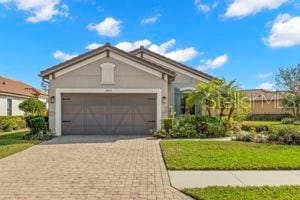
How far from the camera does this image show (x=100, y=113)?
20172 millimetres

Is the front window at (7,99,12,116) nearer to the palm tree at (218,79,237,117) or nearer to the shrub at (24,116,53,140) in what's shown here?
the shrub at (24,116,53,140)

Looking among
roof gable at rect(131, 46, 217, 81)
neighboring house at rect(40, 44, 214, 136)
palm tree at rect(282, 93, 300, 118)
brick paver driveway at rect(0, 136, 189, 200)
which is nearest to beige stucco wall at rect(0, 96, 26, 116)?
neighboring house at rect(40, 44, 214, 136)

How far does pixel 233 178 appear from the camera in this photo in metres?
8.62

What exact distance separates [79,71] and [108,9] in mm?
3691

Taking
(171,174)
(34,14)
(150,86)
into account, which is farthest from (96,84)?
(171,174)

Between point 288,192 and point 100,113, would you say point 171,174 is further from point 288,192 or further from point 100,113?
point 100,113

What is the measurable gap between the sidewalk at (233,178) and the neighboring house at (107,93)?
10.7 metres

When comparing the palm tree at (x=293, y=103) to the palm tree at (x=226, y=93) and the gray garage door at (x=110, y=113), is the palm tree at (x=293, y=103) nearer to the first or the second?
the palm tree at (x=226, y=93)

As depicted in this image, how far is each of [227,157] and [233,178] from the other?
109 inches

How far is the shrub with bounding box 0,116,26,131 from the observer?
2509 cm

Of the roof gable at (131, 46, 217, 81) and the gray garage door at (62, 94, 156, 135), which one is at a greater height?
the roof gable at (131, 46, 217, 81)

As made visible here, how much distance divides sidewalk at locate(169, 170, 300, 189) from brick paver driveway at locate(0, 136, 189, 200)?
402 millimetres

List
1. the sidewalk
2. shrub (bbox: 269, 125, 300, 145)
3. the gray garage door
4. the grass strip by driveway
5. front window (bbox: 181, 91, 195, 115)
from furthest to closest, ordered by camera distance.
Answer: front window (bbox: 181, 91, 195, 115)
the gray garage door
shrub (bbox: 269, 125, 300, 145)
the grass strip by driveway
the sidewalk

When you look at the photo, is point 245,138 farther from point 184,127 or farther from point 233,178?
point 233,178
